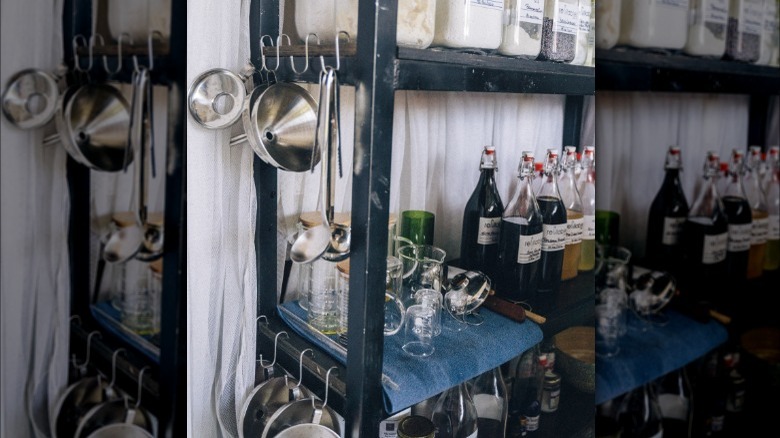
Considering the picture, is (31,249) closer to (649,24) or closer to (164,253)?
(164,253)

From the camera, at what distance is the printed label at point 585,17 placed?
74cm

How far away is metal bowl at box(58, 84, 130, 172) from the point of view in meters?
0.54

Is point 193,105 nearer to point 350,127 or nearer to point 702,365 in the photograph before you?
point 350,127

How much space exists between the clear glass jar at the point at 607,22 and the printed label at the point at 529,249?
0.29 meters

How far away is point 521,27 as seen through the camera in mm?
748

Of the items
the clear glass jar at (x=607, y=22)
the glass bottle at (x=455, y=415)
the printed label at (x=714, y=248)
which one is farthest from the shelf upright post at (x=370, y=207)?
the printed label at (x=714, y=248)

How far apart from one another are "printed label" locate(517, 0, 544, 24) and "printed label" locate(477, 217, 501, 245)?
9.2 inches

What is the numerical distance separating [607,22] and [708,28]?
153 millimetres

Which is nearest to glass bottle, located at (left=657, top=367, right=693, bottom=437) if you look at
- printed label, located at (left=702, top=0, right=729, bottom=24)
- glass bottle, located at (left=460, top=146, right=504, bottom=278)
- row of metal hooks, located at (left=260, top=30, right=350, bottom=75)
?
glass bottle, located at (left=460, top=146, right=504, bottom=278)

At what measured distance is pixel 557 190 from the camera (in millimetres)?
741

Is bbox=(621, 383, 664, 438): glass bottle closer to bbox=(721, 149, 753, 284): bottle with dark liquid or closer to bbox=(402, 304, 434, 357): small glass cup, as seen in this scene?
bbox=(721, 149, 753, 284): bottle with dark liquid

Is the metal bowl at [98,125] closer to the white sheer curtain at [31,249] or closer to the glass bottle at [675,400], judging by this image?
the white sheer curtain at [31,249]

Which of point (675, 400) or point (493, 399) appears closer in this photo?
point (675, 400)

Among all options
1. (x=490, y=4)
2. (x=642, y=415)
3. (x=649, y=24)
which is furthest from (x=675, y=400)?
(x=490, y=4)
